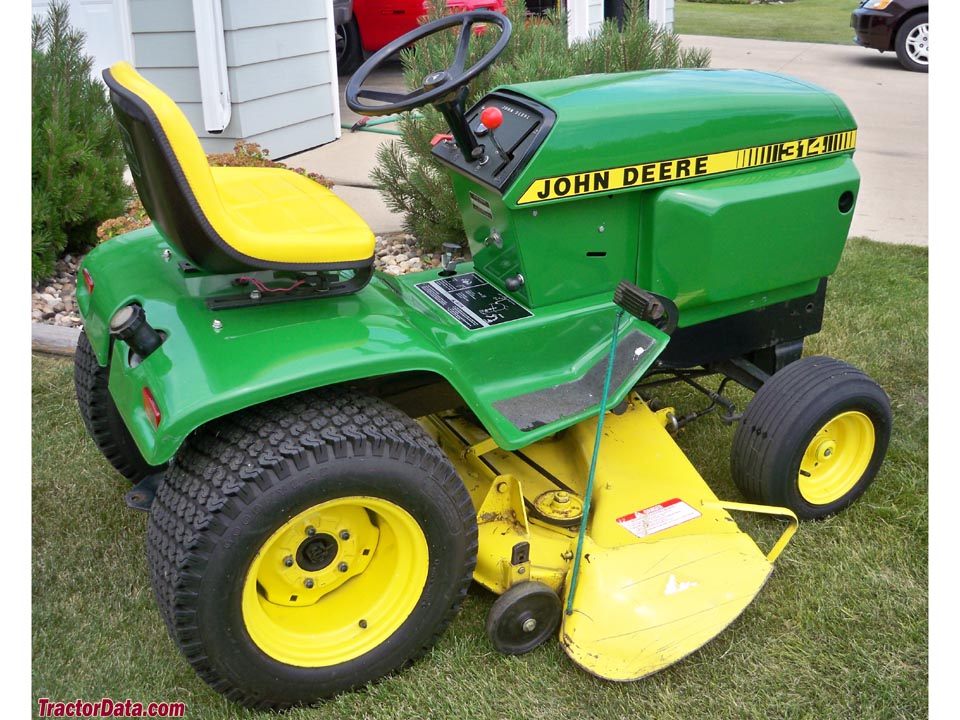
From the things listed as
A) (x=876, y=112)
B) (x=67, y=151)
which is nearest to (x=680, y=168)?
(x=67, y=151)

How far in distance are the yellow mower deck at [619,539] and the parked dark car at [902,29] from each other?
Result: 8.70 m

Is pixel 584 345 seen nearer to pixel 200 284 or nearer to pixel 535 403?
pixel 535 403

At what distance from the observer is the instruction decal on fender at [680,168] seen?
242 centimetres

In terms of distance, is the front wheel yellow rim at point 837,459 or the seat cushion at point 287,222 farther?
the front wheel yellow rim at point 837,459

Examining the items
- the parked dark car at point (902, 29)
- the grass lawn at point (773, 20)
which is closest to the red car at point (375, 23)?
the grass lawn at point (773, 20)

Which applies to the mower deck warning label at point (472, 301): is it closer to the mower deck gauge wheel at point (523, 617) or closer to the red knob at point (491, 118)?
the red knob at point (491, 118)

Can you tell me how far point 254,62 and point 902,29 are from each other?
24.1ft

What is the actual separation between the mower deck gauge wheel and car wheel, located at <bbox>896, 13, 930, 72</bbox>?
9326mm

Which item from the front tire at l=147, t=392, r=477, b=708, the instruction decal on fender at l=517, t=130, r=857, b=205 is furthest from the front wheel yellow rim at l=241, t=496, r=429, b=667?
the instruction decal on fender at l=517, t=130, r=857, b=205

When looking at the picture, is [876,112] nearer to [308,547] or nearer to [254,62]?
[254,62]

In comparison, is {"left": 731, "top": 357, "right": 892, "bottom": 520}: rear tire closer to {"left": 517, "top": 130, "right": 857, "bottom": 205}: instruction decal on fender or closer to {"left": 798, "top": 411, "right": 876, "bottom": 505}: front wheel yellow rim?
{"left": 798, "top": 411, "right": 876, "bottom": 505}: front wheel yellow rim

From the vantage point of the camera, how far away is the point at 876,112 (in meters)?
7.82

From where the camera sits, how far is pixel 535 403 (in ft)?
7.97

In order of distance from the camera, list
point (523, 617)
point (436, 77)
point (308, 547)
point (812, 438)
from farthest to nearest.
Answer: point (812, 438), point (436, 77), point (523, 617), point (308, 547)
